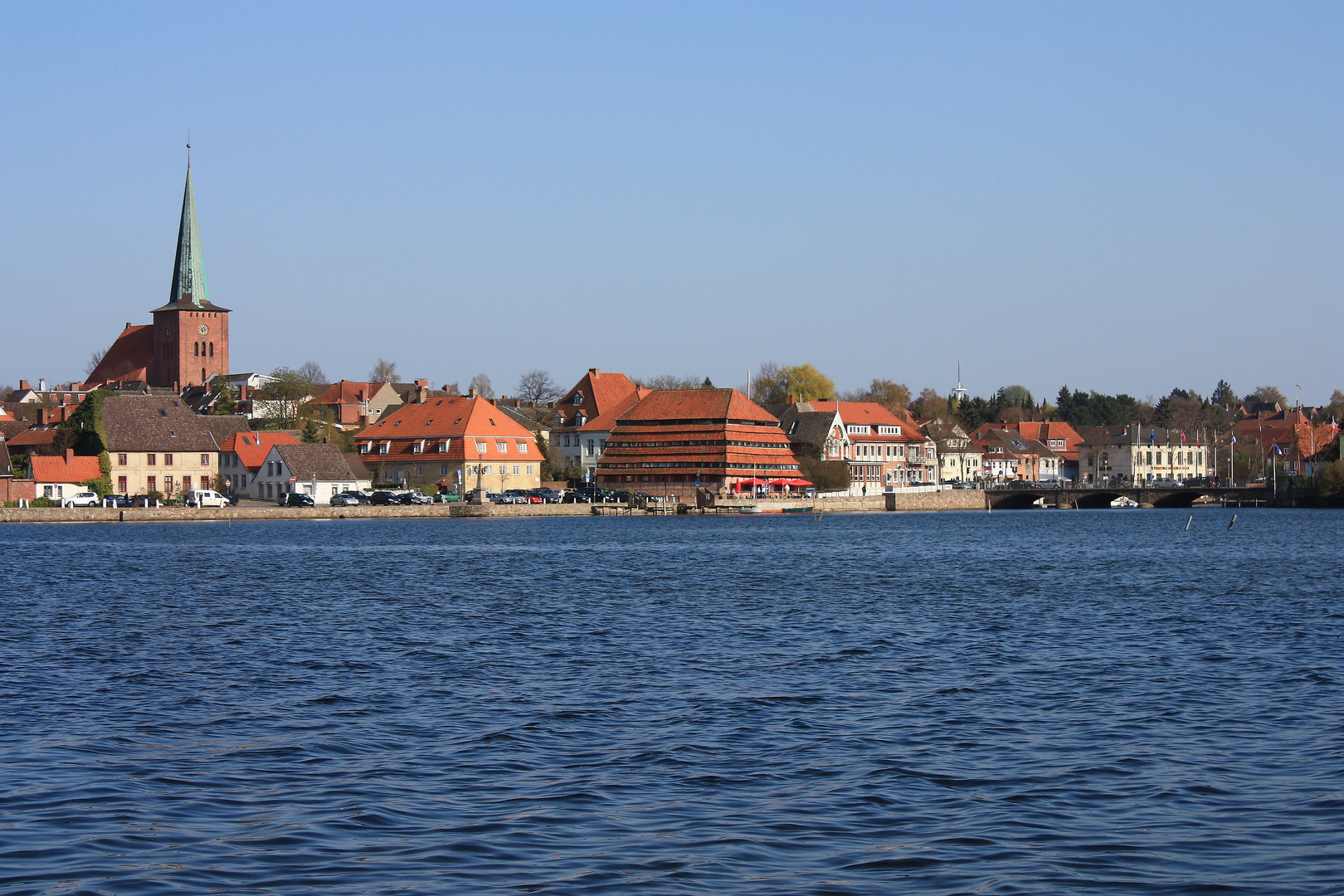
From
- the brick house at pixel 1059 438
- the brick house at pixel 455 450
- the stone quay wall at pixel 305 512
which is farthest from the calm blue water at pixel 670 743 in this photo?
the brick house at pixel 1059 438

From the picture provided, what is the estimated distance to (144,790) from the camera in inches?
557

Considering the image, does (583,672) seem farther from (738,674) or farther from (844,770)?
(844,770)

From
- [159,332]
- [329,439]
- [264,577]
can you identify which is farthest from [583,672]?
[159,332]

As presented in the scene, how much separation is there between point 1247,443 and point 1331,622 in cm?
16967

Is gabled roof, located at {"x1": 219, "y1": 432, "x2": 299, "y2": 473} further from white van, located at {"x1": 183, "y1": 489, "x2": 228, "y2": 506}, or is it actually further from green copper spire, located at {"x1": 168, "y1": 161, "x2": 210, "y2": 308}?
green copper spire, located at {"x1": 168, "y1": 161, "x2": 210, "y2": 308}

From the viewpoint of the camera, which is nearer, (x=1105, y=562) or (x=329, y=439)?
(x=1105, y=562)

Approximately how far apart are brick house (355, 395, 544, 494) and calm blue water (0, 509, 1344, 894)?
70.1 m

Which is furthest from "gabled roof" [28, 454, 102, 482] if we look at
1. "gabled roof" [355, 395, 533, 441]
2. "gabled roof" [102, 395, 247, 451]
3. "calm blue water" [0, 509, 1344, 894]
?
"calm blue water" [0, 509, 1344, 894]

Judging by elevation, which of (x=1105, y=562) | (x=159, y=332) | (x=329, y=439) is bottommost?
(x=1105, y=562)

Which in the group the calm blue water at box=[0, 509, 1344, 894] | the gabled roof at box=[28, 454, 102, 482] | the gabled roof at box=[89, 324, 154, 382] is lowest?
the calm blue water at box=[0, 509, 1344, 894]

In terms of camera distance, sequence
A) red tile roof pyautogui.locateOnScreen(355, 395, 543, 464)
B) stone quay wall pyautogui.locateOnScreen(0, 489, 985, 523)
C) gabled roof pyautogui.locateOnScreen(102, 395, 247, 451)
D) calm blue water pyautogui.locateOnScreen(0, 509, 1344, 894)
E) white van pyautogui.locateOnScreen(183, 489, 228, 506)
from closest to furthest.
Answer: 1. calm blue water pyautogui.locateOnScreen(0, 509, 1344, 894)
2. stone quay wall pyautogui.locateOnScreen(0, 489, 985, 523)
3. white van pyautogui.locateOnScreen(183, 489, 228, 506)
4. gabled roof pyautogui.locateOnScreen(102, 395, 247, 451)
5. red tile roof pyautogui.locateOnScreen(355, 395, 543, 464)

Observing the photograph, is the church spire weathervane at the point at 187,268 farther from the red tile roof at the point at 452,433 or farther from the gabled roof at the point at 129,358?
the red tile roof at the point at 452,433

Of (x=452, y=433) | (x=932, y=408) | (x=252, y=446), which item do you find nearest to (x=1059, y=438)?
(x=932, y=408)

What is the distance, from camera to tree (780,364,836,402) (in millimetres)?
157750
